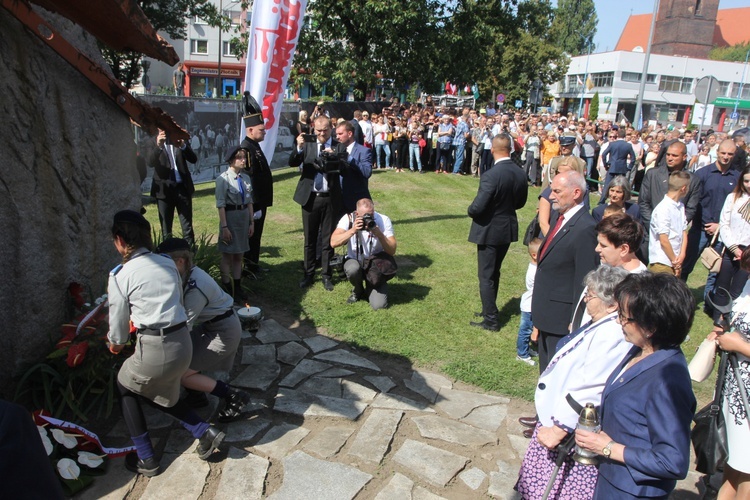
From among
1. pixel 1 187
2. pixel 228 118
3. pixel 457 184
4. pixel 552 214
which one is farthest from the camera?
pixel 457 184

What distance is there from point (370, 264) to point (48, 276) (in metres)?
3.26

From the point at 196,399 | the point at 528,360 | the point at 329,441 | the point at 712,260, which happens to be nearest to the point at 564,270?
the point at 528,360

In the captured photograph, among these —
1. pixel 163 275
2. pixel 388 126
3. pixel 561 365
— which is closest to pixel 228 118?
pixel 388 126

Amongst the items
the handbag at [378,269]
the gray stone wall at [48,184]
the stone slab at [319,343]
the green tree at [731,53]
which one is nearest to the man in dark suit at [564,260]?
the stone slab at [319,343]

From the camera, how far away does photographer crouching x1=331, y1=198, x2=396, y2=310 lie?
6.14 m

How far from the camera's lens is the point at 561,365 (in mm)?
2688

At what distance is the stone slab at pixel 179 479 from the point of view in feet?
10.6

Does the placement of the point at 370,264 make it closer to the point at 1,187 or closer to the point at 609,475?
the point at 1,187

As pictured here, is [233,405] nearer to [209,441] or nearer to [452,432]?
[209,441]

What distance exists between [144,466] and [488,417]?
2483 millimetres

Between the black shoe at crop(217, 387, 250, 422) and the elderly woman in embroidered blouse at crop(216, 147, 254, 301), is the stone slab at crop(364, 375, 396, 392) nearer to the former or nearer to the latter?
the black shoe at crop(217, 387, 250, 422)

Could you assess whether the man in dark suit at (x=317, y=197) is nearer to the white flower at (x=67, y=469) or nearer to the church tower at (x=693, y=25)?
the white flower at (x=67, y=469)

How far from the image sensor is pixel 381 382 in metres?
4.66

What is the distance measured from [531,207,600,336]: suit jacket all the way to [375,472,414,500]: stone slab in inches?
55.7
